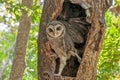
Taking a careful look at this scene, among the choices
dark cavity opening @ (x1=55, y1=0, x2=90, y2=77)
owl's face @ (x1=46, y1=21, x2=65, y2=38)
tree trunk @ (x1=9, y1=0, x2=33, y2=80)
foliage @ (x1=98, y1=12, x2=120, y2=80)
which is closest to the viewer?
owl's face @ (x1=46, y1=21, x2=65, y2=38)

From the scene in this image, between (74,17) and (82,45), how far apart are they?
24 cm

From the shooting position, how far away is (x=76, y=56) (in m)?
2.19

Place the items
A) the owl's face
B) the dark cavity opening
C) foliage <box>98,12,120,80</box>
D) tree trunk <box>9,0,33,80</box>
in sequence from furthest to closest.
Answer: tree trunk <box>9,0,33,80</box> → foliage <box>98,12,120,80</box> → the dark cavity opening → the owl's face

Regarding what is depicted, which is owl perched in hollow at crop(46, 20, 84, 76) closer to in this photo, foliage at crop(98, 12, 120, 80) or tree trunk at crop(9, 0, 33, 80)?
foliage at crop(98, 12, 120, 80)

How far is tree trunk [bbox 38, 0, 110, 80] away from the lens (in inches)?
85.4

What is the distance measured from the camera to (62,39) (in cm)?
212

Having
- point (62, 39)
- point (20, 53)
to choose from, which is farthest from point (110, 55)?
point (62, 39)

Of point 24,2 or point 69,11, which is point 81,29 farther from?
point 24,2

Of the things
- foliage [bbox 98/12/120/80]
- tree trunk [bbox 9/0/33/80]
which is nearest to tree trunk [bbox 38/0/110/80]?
foliage [bbox 98/12/120/80]

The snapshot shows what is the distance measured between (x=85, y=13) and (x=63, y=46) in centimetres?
32

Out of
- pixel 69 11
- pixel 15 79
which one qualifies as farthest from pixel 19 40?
pixel 69 11

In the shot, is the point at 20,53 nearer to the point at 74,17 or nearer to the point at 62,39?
the point at 74,17

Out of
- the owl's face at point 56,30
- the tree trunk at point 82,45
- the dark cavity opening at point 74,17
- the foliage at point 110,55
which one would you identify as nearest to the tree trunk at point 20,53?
the foliage at point 110,55

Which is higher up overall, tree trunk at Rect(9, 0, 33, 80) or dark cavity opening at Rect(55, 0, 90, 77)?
dark cavity opening at Rect(55, 0, 90, 77)
